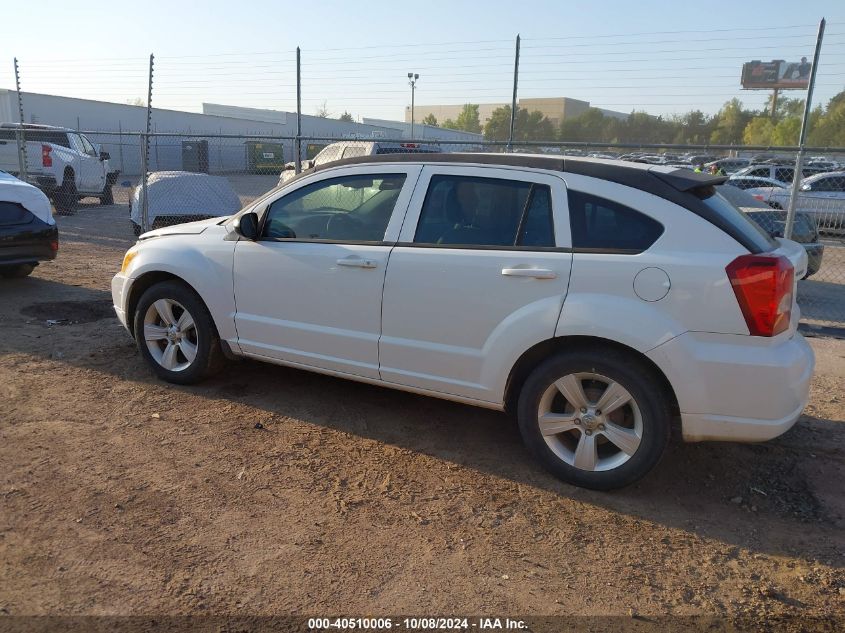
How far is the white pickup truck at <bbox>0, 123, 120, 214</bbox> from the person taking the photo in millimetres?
16094

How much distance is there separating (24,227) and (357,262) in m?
5.42

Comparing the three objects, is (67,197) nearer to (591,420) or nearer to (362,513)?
(362,513)

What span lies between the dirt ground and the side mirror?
1166 millimetres

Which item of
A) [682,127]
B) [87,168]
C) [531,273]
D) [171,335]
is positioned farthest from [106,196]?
[682,127]

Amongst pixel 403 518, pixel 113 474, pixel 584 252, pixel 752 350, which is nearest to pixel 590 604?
pixel 403 518

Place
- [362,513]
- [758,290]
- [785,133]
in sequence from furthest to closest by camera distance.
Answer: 1. [785,133]
2. [362,513]
3. [758,290]

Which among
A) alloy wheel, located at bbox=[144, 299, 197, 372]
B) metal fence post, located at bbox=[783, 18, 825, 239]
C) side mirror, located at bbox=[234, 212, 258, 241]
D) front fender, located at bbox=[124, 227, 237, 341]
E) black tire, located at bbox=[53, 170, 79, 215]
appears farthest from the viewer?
black tire, located at bbox=[53, 170, 79, 215]

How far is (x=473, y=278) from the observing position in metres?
3.91

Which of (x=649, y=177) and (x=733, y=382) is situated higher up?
(x=649, y=177)

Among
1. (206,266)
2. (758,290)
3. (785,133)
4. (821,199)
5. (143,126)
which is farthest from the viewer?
(785,133)

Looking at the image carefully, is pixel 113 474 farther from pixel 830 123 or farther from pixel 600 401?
pixel 830 123

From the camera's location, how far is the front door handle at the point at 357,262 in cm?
425

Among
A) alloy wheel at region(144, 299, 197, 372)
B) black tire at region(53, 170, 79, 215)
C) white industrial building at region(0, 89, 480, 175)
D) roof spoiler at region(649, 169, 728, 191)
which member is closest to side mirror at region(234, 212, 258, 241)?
alloy wheel at region(144, 299, 197, 372)

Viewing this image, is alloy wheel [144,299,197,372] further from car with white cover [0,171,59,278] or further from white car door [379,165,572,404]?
car with white cover [0,171,59,278]
